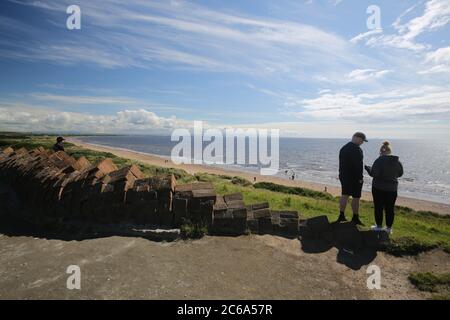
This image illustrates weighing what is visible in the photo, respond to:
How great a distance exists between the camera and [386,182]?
671cm

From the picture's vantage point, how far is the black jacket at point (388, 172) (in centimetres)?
661

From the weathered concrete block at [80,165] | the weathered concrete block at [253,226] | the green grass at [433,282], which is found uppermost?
the weathered concrete block at [80,165]

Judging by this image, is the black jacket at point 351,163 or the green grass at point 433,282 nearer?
the green grass at point 433,282

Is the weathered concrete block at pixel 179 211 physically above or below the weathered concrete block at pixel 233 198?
below

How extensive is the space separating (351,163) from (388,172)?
0.81 metres

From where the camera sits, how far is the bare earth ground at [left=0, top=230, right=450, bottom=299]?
4750 mm

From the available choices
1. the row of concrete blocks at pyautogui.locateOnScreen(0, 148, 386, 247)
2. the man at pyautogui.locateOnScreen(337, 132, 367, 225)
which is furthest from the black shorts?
the row of concrete blocks at pyautogui.locateOnScreen(0, 148, 386, 247)

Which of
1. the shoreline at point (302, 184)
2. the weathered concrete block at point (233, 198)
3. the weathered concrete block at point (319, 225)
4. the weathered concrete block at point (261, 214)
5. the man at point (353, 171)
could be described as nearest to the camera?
the weathered concrete block at point (319, 225)

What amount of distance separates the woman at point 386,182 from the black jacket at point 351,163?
348mm

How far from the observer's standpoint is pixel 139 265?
5.55 meters

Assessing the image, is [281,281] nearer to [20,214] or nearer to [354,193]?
[354,193]

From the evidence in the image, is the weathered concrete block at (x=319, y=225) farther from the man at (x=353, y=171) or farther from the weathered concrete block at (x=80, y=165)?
the weathered concrete block at (x=80, y=165)

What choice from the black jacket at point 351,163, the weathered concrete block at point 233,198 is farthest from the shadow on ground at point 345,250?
the weathered concrete block at point 233,198

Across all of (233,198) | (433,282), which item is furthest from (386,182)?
(233,198)
